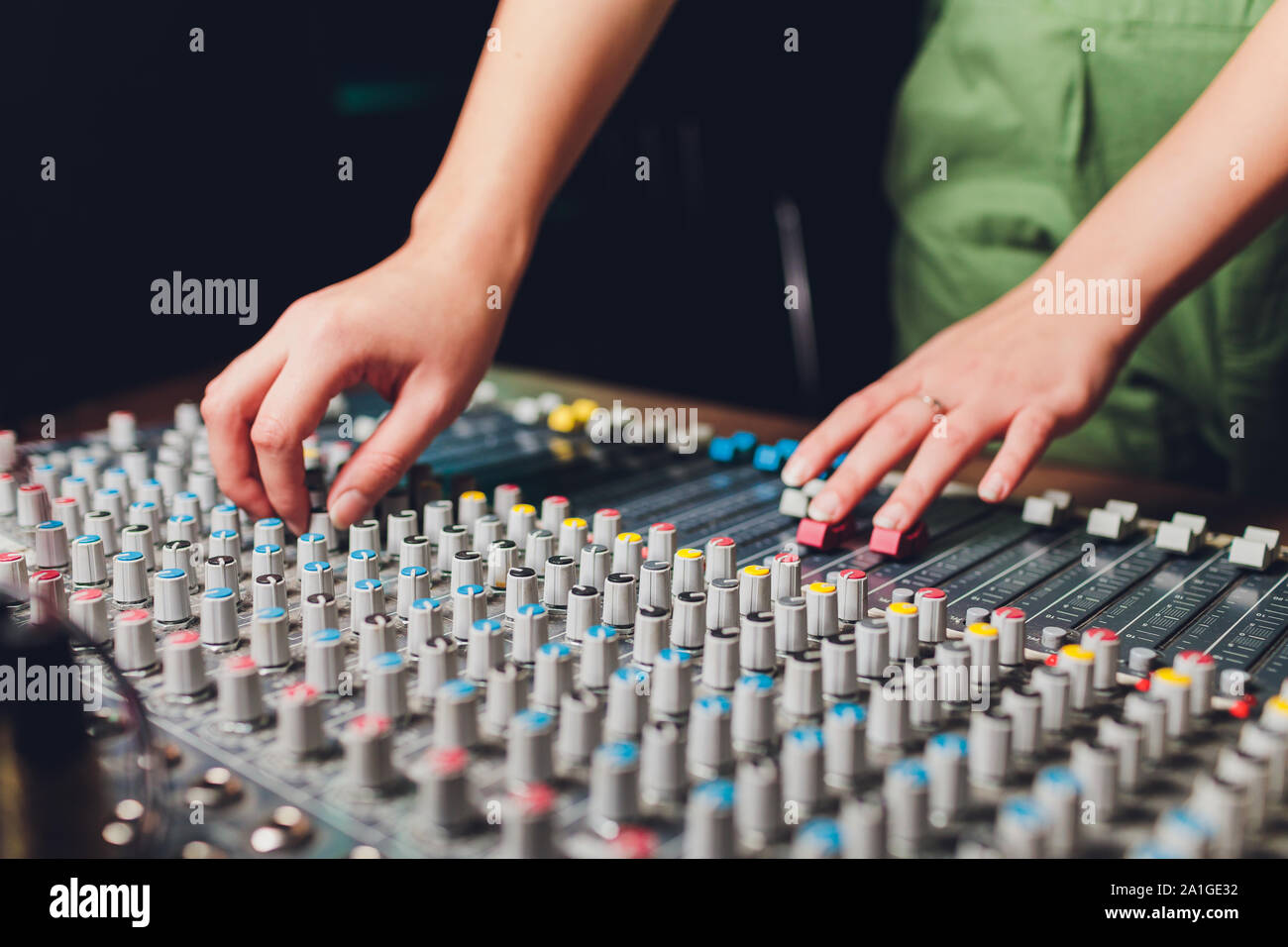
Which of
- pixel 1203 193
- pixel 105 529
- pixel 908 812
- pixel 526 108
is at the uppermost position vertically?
pixel 526 108

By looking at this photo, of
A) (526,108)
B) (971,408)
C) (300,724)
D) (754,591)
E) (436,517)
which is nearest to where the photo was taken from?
(300,724)

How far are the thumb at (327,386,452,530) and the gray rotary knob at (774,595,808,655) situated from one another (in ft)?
1.54

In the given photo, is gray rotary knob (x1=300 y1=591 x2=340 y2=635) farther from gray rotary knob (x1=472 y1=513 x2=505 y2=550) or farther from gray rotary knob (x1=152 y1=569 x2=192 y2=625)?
gray rotary knob (x1=472 y1=513 x2=505 y2=550)

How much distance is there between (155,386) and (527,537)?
1.15 meters

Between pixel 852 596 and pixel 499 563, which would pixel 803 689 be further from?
pixel 499 563

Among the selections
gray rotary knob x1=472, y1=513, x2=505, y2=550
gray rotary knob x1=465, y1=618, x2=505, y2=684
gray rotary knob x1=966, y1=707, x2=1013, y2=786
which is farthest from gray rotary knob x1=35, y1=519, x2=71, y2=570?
gray rotary knob x1=966, y1=707, x2=1013, y2=786

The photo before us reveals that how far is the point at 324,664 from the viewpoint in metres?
0.75

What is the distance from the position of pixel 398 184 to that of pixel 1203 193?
64.5 inches

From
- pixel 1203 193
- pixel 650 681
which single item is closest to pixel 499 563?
pixel 650 681

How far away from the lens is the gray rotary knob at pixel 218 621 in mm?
825

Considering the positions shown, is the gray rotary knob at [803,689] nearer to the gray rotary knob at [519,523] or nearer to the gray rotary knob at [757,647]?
the gray rotary knob at [757,647]

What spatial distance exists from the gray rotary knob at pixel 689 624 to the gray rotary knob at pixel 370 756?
9.9 inches

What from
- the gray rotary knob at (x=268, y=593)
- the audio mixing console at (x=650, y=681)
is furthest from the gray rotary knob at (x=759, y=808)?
the gray rotary knob at (x=268, y=593)
